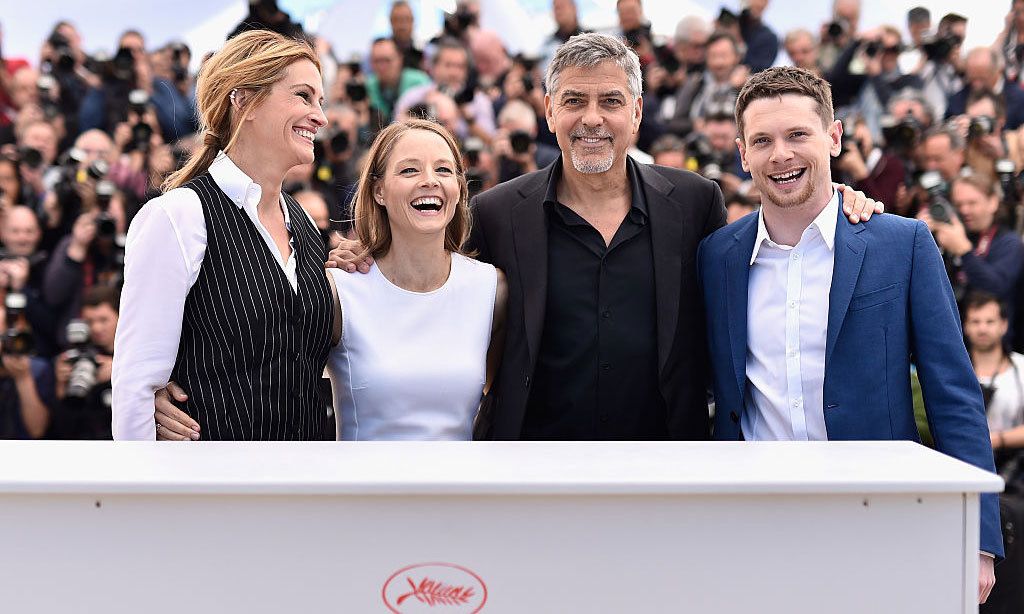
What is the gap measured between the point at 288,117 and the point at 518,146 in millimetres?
2518

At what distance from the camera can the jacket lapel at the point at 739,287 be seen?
7.08 feet

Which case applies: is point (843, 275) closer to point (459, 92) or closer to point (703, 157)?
point (703, 157)

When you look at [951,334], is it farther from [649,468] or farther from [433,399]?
[433,399]

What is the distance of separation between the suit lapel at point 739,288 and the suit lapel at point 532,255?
0.40m

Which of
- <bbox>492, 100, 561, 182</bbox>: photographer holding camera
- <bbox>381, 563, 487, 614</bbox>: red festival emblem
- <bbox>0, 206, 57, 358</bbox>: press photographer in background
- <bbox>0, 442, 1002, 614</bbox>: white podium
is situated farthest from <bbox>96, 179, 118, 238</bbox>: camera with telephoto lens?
<bbox>381, 563, 487, 614</bbox>: red festival emblem

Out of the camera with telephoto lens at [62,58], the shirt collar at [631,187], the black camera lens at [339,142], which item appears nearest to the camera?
the shirt collar at [631,187]

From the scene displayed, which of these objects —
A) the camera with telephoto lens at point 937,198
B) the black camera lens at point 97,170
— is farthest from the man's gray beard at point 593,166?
the black camera lens at point 97,170

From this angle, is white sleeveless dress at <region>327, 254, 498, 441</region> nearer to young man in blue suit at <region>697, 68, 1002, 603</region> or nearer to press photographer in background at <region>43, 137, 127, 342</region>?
young man in blue suit at <region>697, 68, 1002, 603</region>

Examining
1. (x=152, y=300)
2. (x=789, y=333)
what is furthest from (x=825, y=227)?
(x=152, y=300)

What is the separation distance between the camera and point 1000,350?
11.3 ft

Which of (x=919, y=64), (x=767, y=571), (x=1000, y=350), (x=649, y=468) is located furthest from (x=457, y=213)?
(x=919, y=64)

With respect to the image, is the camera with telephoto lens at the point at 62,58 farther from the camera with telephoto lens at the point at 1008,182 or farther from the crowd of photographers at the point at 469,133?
the camera with telephoto lens at the point at 1008,182

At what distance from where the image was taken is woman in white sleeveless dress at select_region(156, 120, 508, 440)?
2.19 metres

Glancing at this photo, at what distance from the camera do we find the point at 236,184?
6.80 ft
